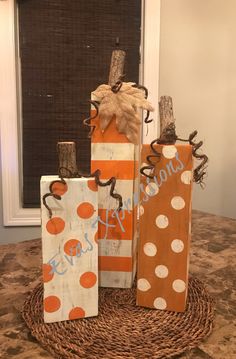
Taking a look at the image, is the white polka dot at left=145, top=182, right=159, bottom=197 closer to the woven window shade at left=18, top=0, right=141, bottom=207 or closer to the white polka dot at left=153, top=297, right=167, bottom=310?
the white polka dot at left=153, top=297, right=167, bottom=310

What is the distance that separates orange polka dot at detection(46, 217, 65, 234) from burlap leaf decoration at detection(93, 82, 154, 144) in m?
0.21

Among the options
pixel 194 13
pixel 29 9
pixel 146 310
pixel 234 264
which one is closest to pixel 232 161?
pixel 194 13

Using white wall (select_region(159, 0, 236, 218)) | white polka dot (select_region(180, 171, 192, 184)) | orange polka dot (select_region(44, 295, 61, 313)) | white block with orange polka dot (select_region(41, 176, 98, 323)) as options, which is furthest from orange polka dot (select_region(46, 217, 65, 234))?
white wall (select_region(159, 0, 236, 218))

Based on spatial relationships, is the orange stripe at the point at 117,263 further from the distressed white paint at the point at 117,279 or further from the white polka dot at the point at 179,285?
the white polka dot at the point at 179,285

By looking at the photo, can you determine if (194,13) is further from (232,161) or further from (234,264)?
(234,264)

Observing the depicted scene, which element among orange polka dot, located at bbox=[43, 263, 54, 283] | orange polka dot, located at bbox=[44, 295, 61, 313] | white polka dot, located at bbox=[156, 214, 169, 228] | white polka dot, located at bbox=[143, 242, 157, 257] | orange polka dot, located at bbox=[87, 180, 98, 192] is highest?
orange polka dot, located at bbox=[87, 180, 98, 192]

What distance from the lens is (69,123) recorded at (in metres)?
1.60

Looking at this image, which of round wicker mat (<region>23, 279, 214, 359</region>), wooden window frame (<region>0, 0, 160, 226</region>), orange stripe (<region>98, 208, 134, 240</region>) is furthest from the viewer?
wooden window frame (<region>0, 0, 160, 226</region>)

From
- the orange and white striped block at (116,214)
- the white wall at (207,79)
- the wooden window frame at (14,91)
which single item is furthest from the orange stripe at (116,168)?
the white wall at (207,79)

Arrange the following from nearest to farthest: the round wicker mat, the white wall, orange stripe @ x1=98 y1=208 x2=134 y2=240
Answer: the round wicker mat → orange stripe @ x1=98 y1=208 x2=134 y2=240 → the white wall

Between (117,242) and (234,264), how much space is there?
0.30 m

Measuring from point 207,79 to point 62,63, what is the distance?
0.72 metres

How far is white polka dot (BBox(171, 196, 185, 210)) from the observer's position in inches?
22.7

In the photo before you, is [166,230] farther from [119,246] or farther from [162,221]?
→ [119,246]
